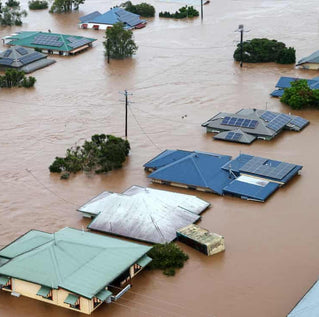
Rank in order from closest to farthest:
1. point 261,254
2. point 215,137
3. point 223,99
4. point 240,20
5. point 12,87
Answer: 1. point 261,254
2. point 215,137
3. point 223,99
4. point 12,87
5. point 240,20

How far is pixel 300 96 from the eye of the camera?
4806 cm

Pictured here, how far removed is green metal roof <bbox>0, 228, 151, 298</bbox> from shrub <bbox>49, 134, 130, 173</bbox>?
30.2 feet

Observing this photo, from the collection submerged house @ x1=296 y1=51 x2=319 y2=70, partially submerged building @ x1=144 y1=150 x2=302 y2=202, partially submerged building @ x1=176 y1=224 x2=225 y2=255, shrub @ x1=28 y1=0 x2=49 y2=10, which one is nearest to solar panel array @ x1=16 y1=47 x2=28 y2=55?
submerged house @ x1=296 y1=51 x2=319 y2=70

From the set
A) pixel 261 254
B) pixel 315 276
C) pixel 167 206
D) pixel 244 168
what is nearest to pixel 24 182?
pixel 167 206

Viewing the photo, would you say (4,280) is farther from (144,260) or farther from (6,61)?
(6,61)

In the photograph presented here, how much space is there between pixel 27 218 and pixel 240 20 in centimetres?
4456

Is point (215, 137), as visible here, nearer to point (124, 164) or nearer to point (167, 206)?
point (124, 164)

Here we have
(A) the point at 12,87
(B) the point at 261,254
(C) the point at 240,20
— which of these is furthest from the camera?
(C) the point at 240,20

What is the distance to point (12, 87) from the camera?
55.9m

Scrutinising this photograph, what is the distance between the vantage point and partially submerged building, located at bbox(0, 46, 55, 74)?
58906 millimetres

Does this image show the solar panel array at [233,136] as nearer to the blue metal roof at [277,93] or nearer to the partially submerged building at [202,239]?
the blue metal roof at [277,93]

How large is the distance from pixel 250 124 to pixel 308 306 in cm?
1983

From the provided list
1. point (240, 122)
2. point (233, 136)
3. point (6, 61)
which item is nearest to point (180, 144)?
point (233, 136)

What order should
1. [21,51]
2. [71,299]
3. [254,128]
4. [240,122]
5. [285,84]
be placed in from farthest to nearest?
[21,51] → [285,84] → [240,122] → [254,128] → [71,299]
